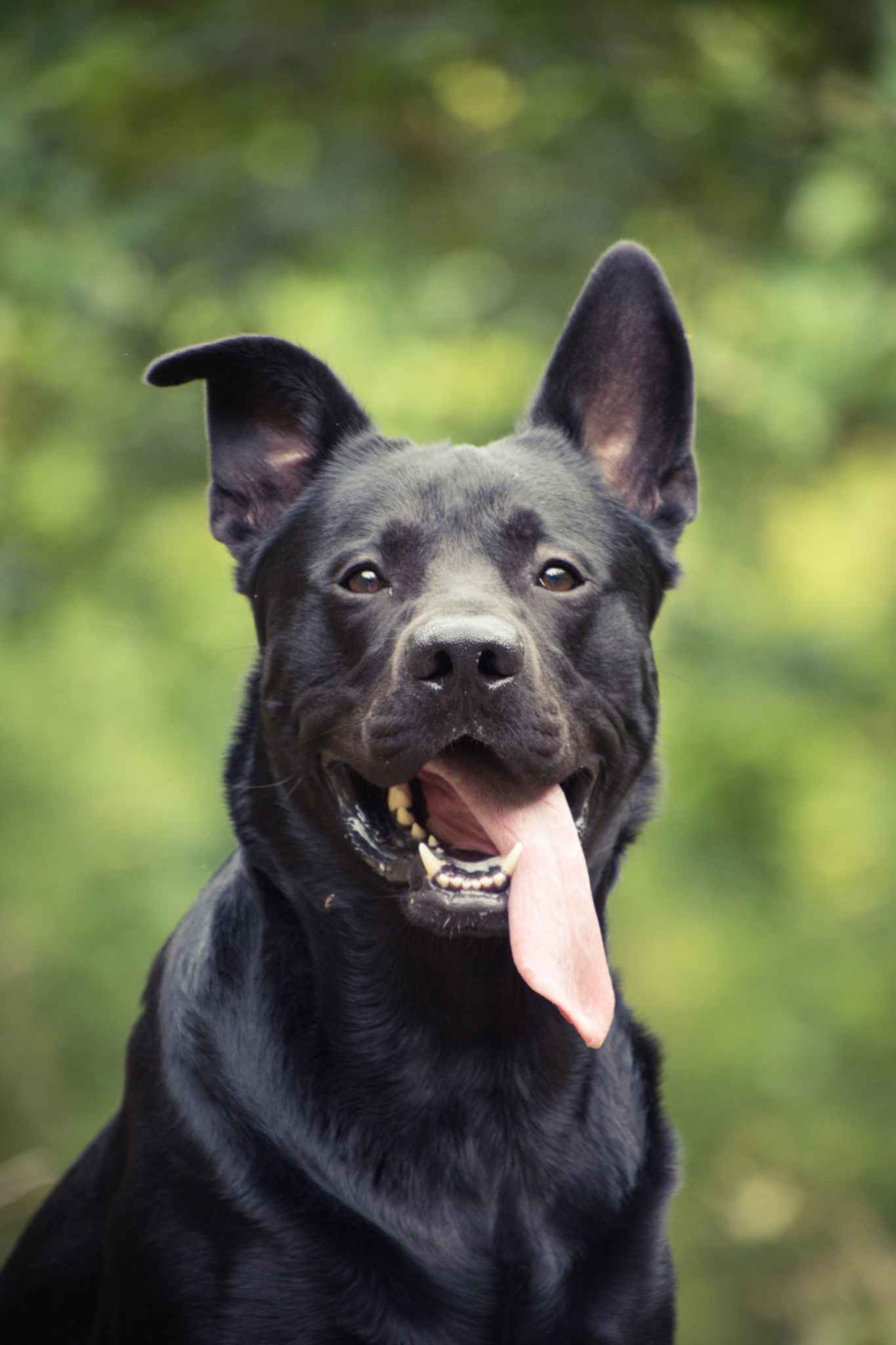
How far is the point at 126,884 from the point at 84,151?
2849mm

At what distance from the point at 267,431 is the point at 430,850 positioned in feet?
3.33

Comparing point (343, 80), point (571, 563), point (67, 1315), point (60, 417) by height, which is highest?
point (343, 80)

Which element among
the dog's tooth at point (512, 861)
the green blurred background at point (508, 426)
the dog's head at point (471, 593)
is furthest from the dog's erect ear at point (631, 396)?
the green blurred background at point (508, 426)

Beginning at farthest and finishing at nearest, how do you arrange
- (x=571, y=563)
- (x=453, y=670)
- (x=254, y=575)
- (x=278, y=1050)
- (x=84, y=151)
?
(x=84, y=151) < (x=254, y=575) < (x=571, y=563) < (x=278, y=1050) < (x=453, y=670)

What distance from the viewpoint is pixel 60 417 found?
257 inches

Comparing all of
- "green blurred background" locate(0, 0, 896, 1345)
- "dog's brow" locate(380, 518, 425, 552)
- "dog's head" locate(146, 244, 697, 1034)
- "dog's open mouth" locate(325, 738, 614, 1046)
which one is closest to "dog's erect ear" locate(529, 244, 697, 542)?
"dog's head" locate(146, 244, 697, 1034)

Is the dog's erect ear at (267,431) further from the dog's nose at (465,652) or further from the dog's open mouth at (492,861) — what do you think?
the dog's nose at (465,652)

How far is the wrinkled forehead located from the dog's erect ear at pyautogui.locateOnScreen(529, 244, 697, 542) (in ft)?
0.33

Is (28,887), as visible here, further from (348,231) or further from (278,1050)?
(278,1050)

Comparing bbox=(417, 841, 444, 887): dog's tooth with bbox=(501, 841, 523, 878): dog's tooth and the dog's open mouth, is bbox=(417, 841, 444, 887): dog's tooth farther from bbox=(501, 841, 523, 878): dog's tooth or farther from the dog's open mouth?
bbox=(501, 841, 523, 878): dog's tooth

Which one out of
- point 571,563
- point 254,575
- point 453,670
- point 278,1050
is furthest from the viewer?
point 254,575

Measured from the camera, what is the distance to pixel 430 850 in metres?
2.70

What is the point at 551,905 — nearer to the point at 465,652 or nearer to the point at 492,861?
the point at 492,861

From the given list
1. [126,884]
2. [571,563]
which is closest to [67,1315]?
[571,563]
